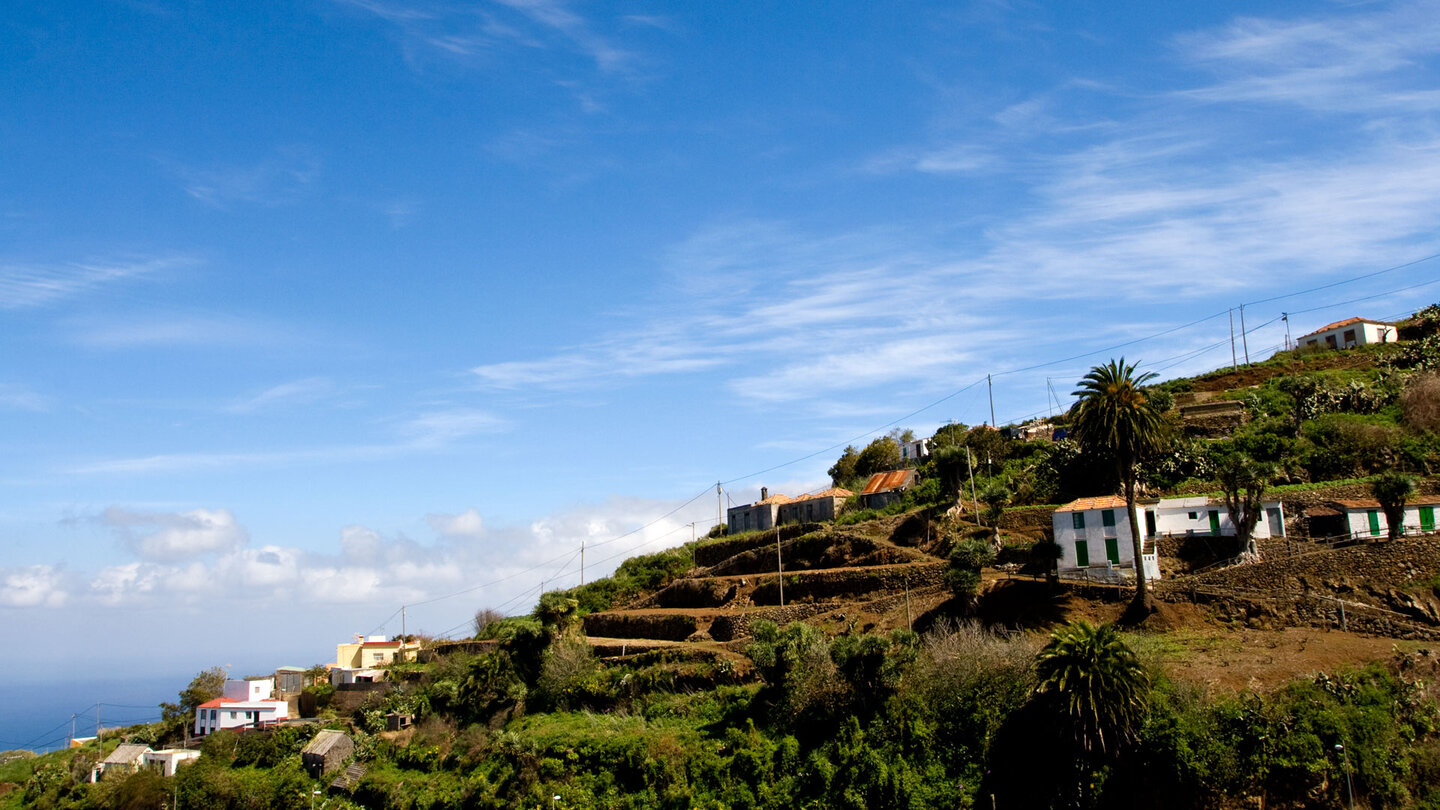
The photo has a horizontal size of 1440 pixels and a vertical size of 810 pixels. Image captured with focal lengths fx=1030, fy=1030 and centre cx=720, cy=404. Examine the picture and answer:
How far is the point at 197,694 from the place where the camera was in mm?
69375

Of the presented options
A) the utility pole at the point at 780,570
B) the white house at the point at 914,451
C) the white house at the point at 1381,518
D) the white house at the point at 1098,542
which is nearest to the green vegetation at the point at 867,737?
the white house at the point at 1098,542

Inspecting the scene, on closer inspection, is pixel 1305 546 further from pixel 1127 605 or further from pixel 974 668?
pixel 974 668

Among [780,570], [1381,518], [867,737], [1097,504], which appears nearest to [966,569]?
[1097,504]

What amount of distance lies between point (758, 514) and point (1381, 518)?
123 feet

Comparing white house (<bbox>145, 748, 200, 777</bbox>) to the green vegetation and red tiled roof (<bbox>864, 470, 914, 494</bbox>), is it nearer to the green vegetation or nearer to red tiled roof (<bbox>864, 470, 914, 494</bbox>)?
the green vegetation

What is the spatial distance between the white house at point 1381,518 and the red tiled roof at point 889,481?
1059 inches

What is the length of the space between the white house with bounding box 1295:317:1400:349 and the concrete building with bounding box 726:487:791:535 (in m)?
39.2

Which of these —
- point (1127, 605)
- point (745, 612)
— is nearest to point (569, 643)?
point (745, 612)

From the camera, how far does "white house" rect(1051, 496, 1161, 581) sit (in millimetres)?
39875

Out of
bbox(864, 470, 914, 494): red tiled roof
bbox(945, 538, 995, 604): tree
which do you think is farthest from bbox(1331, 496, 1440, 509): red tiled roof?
bbox(864, 470, 914, 494): red tiled roof

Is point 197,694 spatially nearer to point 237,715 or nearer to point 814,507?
point 237,715

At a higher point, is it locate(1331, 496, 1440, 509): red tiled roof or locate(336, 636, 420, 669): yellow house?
locate(1331, 496, 1440, 509): red tiled roof

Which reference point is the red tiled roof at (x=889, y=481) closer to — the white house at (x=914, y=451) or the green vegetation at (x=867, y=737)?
the white house at (x=914, y=451)

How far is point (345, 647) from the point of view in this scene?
75375 millimetres
